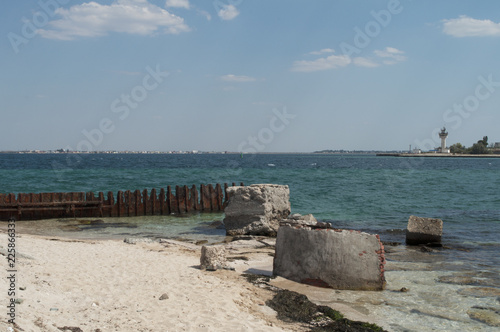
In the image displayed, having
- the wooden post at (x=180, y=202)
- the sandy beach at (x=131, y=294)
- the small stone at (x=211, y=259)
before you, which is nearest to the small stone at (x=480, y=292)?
the sandy beach at (x=131, y=294)

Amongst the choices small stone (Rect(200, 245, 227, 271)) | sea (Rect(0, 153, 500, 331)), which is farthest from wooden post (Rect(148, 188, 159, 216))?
small stone (Rect(200, 245, 227, 271))

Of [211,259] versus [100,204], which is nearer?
[211,259]

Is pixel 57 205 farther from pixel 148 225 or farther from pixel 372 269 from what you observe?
pixel 372 269

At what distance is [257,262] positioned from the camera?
10039 mm

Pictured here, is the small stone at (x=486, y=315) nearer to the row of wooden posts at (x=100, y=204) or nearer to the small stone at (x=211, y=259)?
the small stone at (x=211, y=259)

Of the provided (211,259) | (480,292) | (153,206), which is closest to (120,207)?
(153,206)

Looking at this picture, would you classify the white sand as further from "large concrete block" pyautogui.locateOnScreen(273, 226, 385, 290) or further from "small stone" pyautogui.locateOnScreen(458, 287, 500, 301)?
"small stone" pyautogui.locateOnScreen(458, 287, 500, 301)

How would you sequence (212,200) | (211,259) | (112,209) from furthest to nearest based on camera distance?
(212,200), (112,209), (211,259)

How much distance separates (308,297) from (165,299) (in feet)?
8.05

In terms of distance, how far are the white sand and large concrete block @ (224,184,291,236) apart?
4339mm

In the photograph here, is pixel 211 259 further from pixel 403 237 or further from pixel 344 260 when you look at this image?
pixel 403 237

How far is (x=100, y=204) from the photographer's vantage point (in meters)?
18.9

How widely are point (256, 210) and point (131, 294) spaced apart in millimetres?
7532

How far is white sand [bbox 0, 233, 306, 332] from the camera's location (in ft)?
18.3
